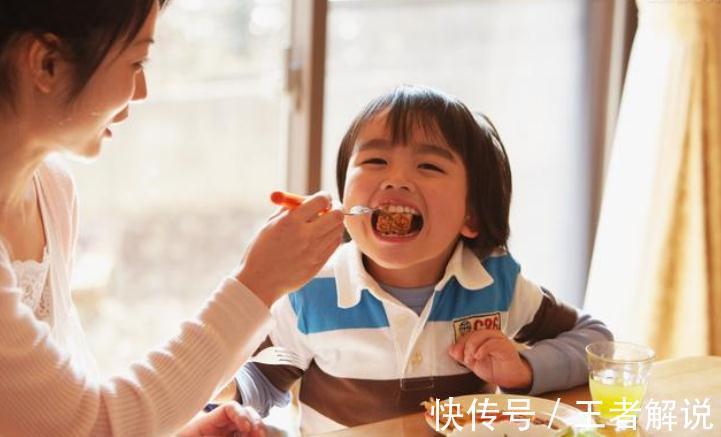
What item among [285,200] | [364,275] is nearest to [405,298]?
[364,275]

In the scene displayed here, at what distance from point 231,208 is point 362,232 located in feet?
4.09

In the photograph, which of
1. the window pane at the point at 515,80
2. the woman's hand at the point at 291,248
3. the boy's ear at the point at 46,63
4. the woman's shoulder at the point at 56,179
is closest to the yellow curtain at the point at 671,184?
the window pane at the point at 515,80

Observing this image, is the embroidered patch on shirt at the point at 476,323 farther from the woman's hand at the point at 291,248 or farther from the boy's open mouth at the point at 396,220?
the woman's hand at the point at 291,248

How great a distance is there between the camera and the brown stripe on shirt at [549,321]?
5.43 ft

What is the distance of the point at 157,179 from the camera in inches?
105

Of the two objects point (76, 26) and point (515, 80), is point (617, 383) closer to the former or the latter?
point (76, 26)

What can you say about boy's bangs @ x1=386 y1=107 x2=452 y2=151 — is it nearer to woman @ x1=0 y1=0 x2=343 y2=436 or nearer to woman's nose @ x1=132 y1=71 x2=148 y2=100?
woman @ x1=0 y1=0 x2=343 y2=436

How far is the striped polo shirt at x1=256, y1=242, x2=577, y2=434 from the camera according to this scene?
1566 millimetres

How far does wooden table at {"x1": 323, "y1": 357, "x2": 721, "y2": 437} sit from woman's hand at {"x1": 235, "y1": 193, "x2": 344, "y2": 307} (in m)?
0.21

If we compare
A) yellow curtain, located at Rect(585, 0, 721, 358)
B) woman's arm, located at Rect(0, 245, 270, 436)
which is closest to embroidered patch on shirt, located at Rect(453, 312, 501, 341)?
woman's arm, located at Rect(0, 245, 270, 436)

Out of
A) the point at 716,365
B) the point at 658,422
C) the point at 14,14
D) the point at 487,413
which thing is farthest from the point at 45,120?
the point at 716,365

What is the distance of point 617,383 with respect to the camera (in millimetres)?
1331

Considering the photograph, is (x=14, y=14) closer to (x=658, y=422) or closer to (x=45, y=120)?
(x=45, y=120)

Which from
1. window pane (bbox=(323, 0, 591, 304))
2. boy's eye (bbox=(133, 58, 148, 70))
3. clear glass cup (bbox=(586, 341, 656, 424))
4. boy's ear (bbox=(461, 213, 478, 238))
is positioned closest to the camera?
boy's eye (bbox=(133, 58, 148, 70))
